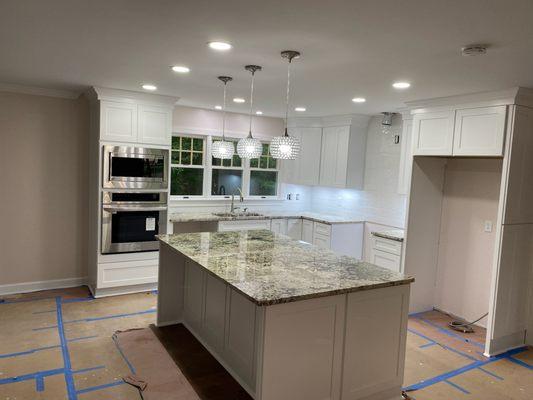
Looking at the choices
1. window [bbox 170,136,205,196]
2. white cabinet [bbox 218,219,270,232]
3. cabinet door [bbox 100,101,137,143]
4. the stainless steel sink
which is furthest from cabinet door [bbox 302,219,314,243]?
cabinet door [bbox 100,101,137,143]

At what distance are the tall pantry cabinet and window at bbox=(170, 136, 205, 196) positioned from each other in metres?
3.06

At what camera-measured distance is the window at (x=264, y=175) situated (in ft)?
21.7

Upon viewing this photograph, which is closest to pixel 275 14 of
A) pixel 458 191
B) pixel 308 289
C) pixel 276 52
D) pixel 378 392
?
pixel 276 52

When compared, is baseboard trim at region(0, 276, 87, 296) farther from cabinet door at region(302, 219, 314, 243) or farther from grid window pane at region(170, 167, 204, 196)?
cabinet door at region(302, 219, 314, 243)

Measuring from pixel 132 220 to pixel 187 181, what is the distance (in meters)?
1.37

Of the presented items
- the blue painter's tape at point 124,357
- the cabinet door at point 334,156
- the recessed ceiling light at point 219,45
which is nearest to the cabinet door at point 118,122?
the blue painter's tape at point 124,357

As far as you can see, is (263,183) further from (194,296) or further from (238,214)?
(194,296)

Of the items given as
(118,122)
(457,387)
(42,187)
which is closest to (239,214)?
(118,122)

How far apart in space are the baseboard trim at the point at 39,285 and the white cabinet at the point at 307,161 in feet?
11.2

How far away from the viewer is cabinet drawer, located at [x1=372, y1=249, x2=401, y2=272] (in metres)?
4.71

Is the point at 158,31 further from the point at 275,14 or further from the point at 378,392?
the point at 378,392

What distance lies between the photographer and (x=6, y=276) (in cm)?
478

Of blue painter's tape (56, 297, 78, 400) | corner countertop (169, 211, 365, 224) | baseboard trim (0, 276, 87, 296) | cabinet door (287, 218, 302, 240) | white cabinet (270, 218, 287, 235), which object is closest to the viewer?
blue painter's tape (56, 297, 78, 400)

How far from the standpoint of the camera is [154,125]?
192 inches
